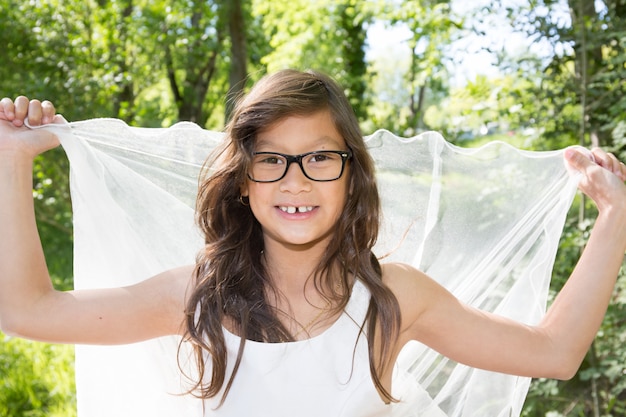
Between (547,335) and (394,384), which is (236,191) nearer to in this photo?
(394,384)

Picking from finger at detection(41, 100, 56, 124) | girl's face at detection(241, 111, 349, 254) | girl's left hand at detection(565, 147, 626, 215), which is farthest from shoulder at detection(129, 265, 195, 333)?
girl's left hand at detection(565, 147, 626, 215)

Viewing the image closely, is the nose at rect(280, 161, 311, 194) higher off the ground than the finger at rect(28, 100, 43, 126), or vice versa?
the finger at rect(28, 100, 43, 126)

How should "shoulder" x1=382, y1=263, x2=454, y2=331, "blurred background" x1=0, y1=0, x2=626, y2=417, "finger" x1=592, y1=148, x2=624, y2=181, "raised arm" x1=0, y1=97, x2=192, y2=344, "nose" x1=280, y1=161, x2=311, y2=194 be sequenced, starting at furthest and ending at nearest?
"blurred background" x1=0, y1=0, x2=626, y2=417 → "finger" x1=592, y1=148, x2=624, y2=181 → "shoulder" x1=382, y1=263, x2=454, y2=331 → "nose" x1=280, y1=161, x2=311, y2=194 → "raised arm" x1=0, y1=97, x2=192, y2=344

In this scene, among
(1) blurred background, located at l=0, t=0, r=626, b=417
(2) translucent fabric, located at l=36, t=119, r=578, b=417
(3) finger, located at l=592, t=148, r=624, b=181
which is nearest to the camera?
(3) finger, located at l=592, t=148, r=624, b=181

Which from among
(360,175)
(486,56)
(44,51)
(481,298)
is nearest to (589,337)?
(481,298)

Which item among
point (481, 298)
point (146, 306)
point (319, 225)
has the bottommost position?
point (481, 298)

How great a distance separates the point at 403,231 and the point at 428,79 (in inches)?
193

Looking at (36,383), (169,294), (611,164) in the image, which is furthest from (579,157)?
(36,383)

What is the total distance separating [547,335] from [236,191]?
3.20 ft

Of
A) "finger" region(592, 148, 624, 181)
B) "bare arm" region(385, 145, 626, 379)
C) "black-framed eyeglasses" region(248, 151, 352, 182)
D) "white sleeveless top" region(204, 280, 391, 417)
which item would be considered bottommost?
"white sleeveless top" region(204, 280, 391, 417)

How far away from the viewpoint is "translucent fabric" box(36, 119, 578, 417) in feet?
8.00

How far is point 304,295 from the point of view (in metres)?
2.25

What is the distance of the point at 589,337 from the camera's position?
2.19 metres

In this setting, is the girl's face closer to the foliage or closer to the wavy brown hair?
the wavy brown hair
